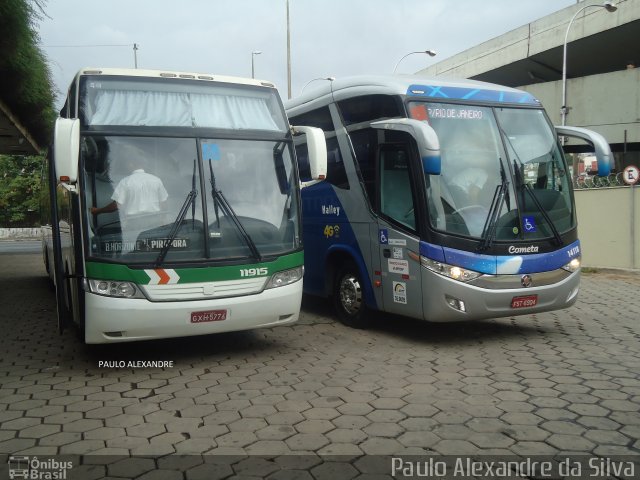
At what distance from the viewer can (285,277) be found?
6.63 metres

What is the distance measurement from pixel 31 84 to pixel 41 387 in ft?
25.1

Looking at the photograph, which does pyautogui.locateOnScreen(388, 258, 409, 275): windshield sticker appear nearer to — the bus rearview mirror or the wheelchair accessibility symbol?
the wheelchair accessibility symbol

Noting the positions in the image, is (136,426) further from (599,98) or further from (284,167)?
(599,98)

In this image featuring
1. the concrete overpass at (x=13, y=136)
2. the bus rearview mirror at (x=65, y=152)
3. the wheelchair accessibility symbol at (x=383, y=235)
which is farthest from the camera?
the concrete overpass at (x=13, y=136)

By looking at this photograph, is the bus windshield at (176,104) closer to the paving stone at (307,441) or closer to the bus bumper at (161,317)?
the bus bumper at (161,317)

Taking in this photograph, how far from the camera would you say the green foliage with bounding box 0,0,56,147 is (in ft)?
27.1

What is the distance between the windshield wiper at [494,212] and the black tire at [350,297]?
6.21 feet

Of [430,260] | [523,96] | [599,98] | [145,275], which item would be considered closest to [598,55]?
[599,98]

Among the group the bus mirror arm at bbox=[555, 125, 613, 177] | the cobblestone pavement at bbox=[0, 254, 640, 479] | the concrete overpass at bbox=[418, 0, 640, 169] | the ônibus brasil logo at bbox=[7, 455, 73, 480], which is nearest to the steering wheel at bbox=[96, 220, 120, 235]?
the cobblestone pavement at bbox=[0, 254, 640, 479]

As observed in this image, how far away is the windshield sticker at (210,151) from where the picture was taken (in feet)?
20.7

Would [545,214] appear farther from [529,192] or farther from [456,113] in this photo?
[456,113]

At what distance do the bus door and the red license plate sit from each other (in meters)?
2.24

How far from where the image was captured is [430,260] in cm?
684

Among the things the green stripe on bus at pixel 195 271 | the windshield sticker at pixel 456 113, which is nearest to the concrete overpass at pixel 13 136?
the green stripe on bus at pixel 195 271
